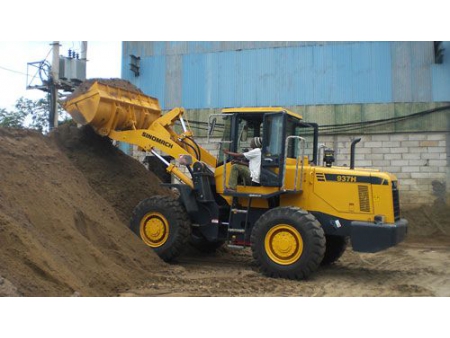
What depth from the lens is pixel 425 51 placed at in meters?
14.6

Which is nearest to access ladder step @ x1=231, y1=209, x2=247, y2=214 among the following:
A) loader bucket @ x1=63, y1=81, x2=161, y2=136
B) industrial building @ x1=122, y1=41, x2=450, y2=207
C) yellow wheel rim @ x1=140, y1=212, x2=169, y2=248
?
yellow wheel rim @ x1=140, y1=212, x2=169, y2=248

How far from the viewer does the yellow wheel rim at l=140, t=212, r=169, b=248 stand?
8156 millimetres

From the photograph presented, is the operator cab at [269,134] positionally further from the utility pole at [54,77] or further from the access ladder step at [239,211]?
the utility pole at [54,77]

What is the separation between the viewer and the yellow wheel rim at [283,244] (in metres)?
7.01

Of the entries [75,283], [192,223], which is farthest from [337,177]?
[75,283]

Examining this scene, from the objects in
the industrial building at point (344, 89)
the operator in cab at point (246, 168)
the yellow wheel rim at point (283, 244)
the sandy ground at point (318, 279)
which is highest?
the industrial building at point (344, 89)

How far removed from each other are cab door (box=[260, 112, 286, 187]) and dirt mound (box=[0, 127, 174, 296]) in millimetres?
2262

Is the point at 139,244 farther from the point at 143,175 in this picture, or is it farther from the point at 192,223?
the point at 143,175

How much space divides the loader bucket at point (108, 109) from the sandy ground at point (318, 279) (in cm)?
292

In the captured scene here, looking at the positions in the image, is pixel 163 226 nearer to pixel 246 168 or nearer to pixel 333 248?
pixel 246 168

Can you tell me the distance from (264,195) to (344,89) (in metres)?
8.71

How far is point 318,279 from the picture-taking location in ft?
23.9

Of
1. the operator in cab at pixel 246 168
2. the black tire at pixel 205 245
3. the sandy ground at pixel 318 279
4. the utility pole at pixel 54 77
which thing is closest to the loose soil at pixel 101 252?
Answer: the sandy ground at pixel 318 279

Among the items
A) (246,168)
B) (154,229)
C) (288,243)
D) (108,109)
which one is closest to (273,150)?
(246,168)
